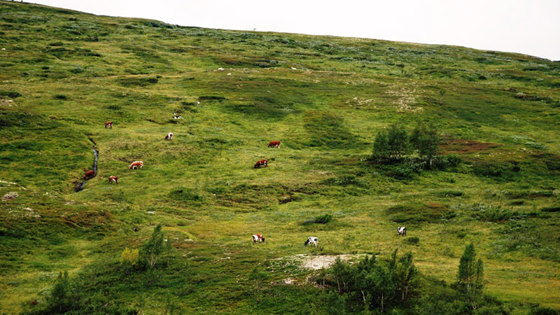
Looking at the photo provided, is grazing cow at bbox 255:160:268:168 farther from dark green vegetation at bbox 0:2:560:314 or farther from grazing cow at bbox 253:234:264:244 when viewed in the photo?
grazing cow at bbox 253:234:264:244

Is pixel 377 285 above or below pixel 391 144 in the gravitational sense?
below

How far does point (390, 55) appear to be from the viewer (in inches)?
5276

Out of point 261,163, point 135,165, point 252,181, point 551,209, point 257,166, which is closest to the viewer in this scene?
point 551,209

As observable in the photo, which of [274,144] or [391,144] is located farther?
[274,144]

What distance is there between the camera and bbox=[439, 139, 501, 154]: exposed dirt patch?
179 ft

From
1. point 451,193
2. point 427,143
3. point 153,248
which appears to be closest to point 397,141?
point 427,143

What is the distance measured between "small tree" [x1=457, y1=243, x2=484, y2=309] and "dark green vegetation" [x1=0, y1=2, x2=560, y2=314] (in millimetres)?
645

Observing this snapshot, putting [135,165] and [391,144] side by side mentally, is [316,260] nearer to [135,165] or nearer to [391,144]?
[135,165]

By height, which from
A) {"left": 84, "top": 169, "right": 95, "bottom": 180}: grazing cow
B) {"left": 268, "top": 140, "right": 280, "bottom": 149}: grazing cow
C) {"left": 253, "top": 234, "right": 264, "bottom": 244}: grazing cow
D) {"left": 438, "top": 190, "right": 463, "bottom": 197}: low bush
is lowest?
{"left": 84, "top": 169, "right": 95, "bottom": 180}: grazing cow

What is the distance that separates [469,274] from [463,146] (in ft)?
142

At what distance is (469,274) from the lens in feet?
59.2

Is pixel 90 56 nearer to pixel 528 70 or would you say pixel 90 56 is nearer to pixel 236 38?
pixel 236 38

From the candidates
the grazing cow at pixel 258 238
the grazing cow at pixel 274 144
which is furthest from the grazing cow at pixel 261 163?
the grazing cow at pixel 258 238

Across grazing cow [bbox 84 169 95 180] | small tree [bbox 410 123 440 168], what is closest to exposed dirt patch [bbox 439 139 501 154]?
small tree [bbox 410 123 440 168]
